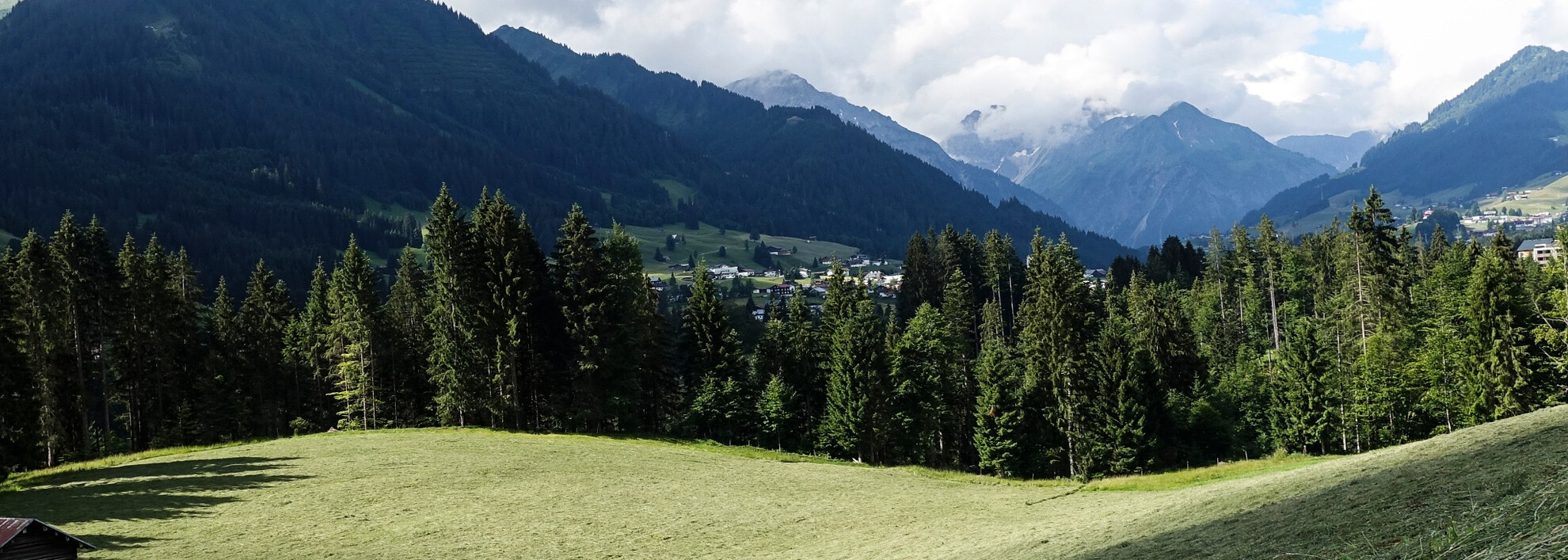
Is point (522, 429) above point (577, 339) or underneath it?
underneath

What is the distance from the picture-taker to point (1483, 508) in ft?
46.8

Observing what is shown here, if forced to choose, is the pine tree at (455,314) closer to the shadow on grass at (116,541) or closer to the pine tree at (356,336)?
the pine tree at (356,336)

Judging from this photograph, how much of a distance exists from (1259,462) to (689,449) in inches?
1438

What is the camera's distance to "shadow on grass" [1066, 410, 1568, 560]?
15.7m

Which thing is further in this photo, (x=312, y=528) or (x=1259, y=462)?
(x=1259, y=462)

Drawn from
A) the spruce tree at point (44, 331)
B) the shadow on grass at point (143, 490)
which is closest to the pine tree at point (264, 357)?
the spruce tree at point (44, 331)

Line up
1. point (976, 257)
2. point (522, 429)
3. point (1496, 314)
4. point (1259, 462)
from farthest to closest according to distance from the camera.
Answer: point (976, 257) → point (522, 429) → point (1496, 314) → point (1259, 462)

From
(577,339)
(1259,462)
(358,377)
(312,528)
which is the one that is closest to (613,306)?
(577,339)

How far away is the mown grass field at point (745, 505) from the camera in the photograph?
18.1 metres

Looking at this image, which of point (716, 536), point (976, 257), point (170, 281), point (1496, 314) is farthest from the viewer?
point (976, 257)

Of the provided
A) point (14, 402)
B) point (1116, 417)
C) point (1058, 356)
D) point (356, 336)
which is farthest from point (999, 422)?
point (14, 402)

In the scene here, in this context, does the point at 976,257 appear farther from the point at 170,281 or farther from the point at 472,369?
the point at 170,281

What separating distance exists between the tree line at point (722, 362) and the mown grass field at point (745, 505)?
1266 cm

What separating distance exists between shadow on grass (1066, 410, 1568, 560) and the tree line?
4582 cm
